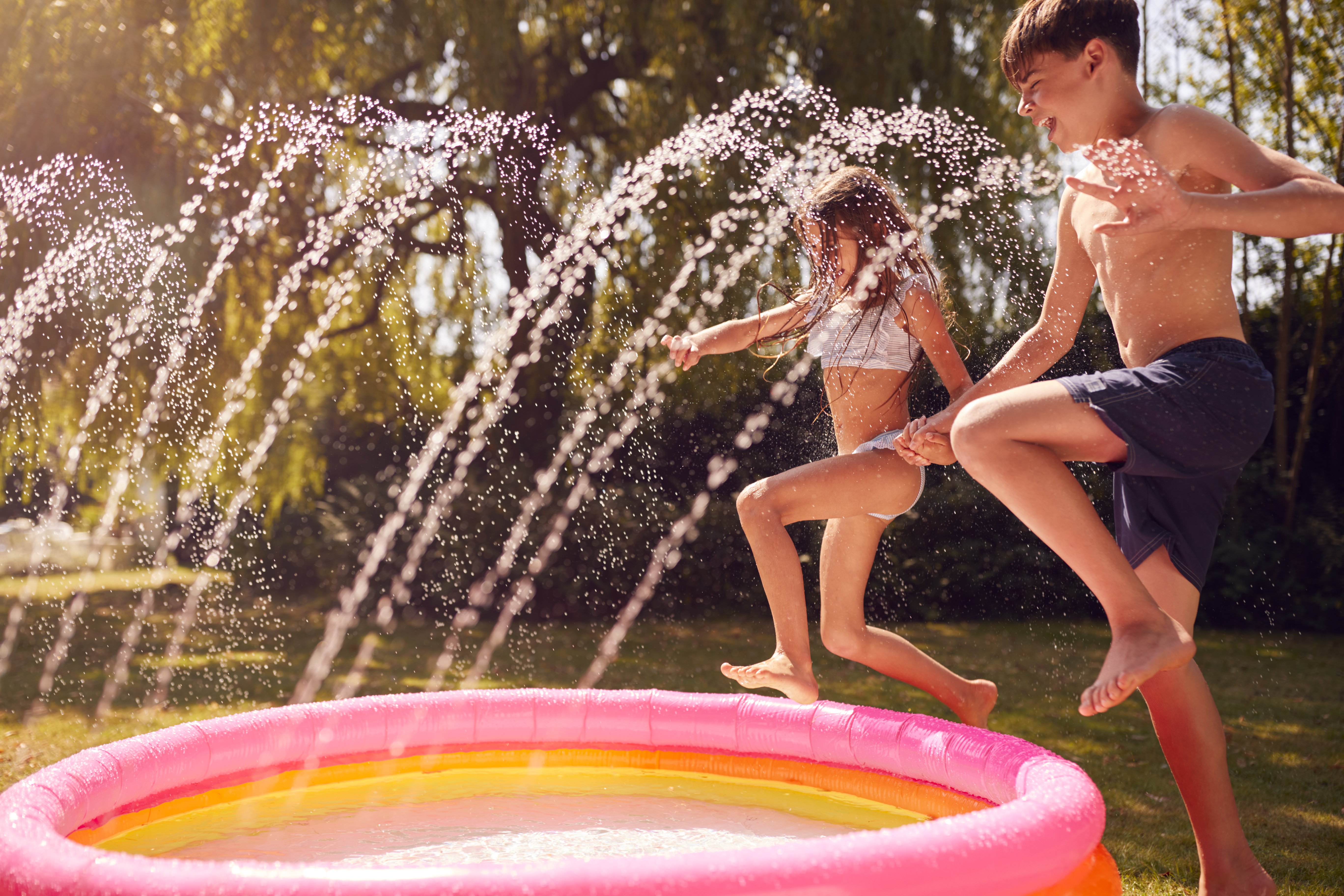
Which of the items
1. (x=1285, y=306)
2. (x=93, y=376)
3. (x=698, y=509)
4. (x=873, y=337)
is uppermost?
(x=1285, y=306)

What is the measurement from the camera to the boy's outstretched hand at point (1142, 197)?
6.52ft

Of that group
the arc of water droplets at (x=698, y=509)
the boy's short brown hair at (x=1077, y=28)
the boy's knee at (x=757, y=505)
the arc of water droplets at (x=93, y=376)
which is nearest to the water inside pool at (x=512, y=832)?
the boy's knee at (x=757, y=505)

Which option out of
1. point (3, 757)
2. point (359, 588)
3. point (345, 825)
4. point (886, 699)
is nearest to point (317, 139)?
point (359, 588)

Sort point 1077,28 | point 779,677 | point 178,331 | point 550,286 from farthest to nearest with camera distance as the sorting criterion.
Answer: point 550,286 → point 178,331 → point 779,677 → point 1077,28

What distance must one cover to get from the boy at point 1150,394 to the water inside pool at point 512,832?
1.06m

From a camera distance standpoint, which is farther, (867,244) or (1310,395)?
(1310,395)

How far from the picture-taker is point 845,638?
3.11 m

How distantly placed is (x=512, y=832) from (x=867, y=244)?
1981mm

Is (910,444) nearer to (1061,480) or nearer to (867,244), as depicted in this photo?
(1061,480)

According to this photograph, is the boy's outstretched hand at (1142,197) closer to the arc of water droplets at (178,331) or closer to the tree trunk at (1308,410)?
the arc of water droplets at (178,331)

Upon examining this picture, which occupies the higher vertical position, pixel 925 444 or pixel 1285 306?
pixel 1285 306

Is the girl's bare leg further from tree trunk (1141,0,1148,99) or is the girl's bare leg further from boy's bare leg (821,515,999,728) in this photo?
tree trunk (1141,0,1148,99)

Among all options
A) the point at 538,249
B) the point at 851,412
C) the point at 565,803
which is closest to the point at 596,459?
the point at 538,249

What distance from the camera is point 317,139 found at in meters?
8.67
